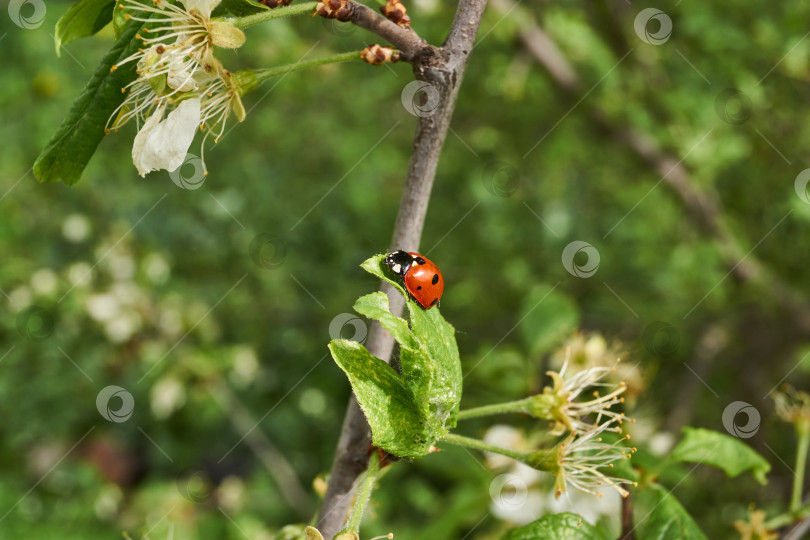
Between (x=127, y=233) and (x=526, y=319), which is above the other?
(x=526, y=319)

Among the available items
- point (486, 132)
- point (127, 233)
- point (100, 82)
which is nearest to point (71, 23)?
point (100, 82)

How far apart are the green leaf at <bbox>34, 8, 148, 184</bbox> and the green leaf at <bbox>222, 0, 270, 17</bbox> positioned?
0.49ft

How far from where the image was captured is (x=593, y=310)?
2922 millimetres

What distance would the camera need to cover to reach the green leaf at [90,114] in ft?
2.88

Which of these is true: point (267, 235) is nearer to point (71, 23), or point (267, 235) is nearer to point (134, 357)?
point (134, 357)

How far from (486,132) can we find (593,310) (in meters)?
0.94
